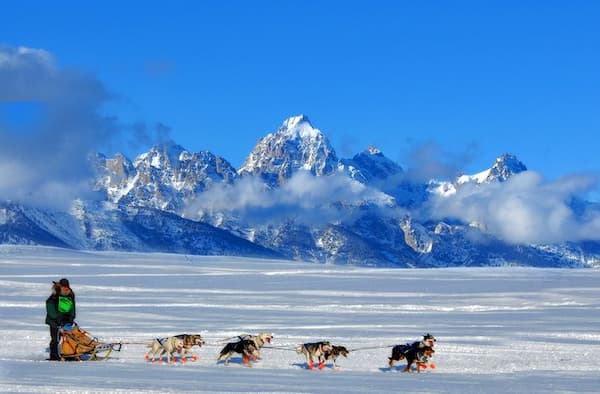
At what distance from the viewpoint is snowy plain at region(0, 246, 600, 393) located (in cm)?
1795

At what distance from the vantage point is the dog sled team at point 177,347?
68.2 ft

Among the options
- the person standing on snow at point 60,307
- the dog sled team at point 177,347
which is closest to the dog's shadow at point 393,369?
the dog sled team at point 177,347

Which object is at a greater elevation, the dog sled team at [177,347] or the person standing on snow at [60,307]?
the person standing on snow at [60,307]

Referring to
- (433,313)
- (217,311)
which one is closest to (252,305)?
(217,311)

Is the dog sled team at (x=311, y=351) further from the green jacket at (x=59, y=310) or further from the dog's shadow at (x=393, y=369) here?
the green jacket at (x=59, y=310)

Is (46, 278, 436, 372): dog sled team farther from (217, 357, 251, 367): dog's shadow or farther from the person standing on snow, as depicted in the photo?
(217, 357, 251, 367): dog's shadow

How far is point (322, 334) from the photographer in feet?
89.0

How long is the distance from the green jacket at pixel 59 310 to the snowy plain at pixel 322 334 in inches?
41.7

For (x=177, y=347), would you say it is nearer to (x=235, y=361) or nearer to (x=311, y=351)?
(x=235, y=361)

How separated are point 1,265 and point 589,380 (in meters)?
70.1

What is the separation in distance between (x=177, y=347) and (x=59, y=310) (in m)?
2.93

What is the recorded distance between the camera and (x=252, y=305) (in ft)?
130

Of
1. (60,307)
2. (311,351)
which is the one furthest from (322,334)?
(60,307)

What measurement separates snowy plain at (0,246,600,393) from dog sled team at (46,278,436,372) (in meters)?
0.35
